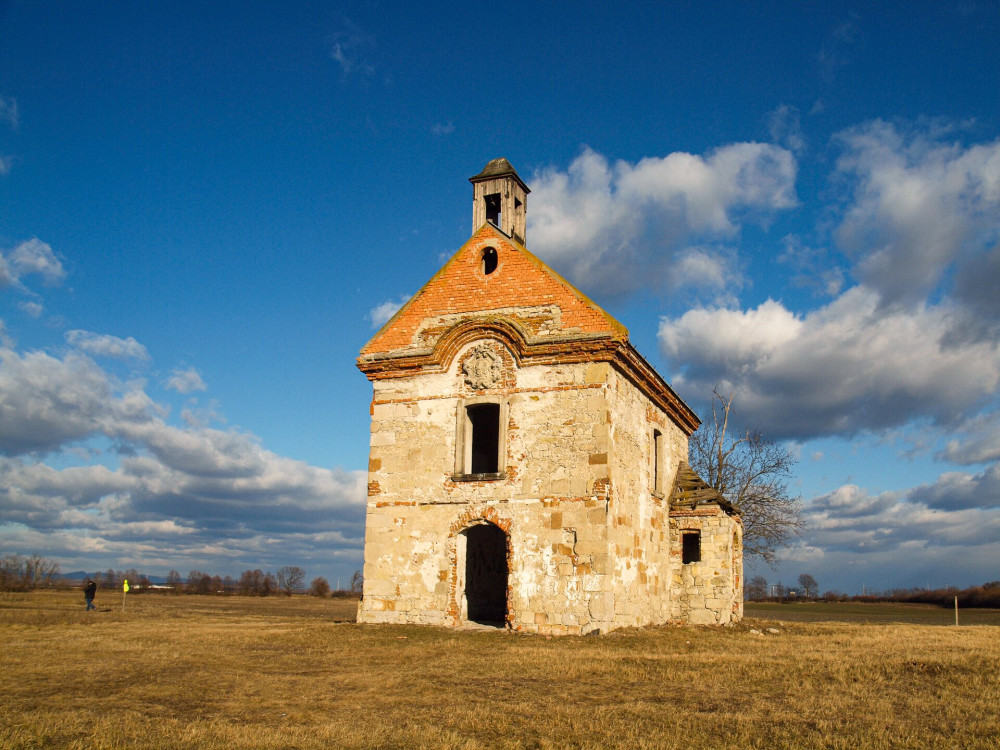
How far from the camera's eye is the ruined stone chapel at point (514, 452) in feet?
58.4

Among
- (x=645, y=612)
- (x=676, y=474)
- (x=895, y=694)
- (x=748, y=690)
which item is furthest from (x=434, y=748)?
(x=676, y=474)

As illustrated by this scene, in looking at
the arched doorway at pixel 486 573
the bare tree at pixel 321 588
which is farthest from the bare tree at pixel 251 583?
the arched doorway at pixel 486 573

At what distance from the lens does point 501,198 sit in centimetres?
2219

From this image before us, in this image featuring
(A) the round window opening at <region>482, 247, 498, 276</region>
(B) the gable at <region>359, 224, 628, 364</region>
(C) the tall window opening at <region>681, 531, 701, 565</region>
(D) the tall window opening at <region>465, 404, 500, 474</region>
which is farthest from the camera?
(C) the tall window opening at <region>681, 531, 701, 565</region>

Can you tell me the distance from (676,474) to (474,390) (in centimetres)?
904

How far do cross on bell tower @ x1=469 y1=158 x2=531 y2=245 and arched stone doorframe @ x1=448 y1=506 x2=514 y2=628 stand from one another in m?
7.81

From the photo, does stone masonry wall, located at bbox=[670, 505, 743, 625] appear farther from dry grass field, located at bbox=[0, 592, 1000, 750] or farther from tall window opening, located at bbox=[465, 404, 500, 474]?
tall window opening, located at bbox=[465, 404, 500, 474]

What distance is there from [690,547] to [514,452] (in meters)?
9.35

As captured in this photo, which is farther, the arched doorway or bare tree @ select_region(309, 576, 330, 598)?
bare tree @ select_region(309, 576, 330, 598)

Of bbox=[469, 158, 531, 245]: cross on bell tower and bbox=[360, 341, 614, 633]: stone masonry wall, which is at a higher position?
bbox=[469, 158, 531, 245]: cross on bell tower

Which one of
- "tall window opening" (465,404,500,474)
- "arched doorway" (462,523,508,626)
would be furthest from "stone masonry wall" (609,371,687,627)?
"tall window opening" (465,404,500,474)

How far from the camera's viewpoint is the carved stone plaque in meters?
19.3

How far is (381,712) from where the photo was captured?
904cm

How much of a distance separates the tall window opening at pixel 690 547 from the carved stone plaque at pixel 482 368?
8.74m
